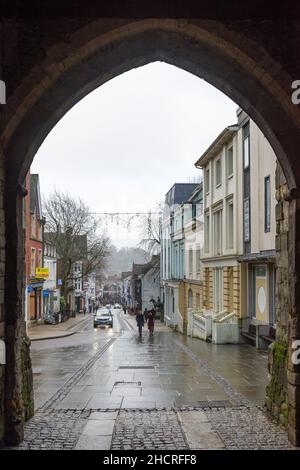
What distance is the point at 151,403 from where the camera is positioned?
1001 centimetres

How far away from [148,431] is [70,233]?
1551 inches

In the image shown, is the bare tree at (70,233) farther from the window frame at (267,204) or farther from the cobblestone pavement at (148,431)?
the cobblestone pavement at (148,431)

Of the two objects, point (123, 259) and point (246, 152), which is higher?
Result: point (246, 152)

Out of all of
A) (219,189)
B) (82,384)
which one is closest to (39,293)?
(219,189)

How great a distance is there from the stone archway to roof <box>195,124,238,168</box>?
15.7 m

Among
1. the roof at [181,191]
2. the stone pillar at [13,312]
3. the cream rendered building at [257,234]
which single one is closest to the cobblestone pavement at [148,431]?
the stone pillar at [13,312]

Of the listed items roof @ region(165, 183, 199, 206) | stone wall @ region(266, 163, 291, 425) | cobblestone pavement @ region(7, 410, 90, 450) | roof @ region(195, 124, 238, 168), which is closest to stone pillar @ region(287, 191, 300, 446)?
stone wall @ region(266, 163, 291, 425)

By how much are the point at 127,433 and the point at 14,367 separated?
185 cm

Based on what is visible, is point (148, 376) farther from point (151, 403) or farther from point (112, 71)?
point (112, 71)

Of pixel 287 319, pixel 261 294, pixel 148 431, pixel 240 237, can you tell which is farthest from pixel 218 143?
pixel 148 431

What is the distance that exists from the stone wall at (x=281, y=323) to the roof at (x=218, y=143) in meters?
14.8

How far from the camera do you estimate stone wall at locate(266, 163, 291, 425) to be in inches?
321

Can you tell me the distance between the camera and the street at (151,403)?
742 cm

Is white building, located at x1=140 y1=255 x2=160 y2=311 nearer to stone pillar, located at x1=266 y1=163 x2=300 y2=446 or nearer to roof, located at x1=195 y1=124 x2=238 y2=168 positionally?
→ roof, located at x1=195 y1=124 x2=238 y2=168
